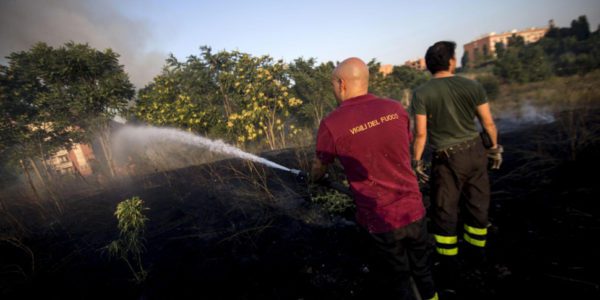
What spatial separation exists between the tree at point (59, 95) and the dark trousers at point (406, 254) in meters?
17.5

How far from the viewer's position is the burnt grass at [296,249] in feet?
7.61

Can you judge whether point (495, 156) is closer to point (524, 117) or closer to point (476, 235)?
point (476, 235)

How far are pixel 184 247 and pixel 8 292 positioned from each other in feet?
7.67

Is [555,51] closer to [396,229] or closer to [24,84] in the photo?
[396,229]

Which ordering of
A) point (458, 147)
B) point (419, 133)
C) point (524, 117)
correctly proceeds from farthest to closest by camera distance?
1. point (524, 117)
2. point (419, 133)
3. point (458, 147)

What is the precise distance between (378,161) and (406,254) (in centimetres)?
75

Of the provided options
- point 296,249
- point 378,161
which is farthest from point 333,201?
point 378,161

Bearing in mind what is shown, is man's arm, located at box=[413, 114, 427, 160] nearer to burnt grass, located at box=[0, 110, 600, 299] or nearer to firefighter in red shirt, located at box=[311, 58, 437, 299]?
firefighter in red shirt, located at box=[311, 58, 437, 299]

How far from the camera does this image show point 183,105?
451 inches

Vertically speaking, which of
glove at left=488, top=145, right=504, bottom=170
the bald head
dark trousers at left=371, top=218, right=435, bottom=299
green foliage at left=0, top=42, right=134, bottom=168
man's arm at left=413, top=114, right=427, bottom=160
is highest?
green foliage at left=0, top=42, right=134, bottom=168

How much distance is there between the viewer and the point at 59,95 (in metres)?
14.1

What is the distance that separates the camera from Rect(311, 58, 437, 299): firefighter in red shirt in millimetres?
1603

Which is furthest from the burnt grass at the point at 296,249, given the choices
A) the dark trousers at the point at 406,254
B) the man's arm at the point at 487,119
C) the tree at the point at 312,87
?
the tree at the point at 312,87

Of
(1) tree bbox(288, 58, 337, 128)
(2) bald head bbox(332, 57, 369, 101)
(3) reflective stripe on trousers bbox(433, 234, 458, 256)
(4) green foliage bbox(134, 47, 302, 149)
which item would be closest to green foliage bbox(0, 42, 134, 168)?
(4) green foliage bbox(134, 47, 302, 149)
